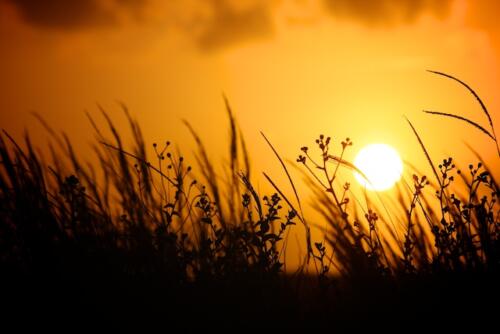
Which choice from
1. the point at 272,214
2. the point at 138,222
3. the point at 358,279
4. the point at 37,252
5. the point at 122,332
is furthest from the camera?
the point at 272,214

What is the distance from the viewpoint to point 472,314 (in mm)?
2305

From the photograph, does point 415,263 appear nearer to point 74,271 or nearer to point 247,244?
point 247,244

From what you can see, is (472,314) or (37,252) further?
(37,252)

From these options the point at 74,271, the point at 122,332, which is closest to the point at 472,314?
the point at 122,332

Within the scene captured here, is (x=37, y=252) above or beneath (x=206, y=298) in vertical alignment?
above

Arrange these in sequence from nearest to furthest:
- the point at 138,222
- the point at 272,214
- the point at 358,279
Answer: the point at 358,279, the point at 138,222, the point at 272,214

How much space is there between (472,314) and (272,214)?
4.41ft

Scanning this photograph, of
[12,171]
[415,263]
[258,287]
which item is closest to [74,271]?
[12,171]

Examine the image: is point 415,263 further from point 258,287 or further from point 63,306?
point 63,306

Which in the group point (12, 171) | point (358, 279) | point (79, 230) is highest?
point (12, 171)

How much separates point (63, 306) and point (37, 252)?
314 millimetres

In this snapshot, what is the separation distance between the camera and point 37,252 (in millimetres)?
2670

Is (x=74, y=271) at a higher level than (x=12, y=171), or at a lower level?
lower

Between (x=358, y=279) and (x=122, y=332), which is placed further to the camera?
(x=122, y=332)
